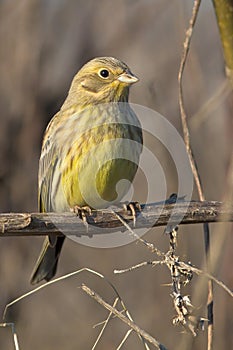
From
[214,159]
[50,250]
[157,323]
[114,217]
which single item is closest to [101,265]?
[157,323]

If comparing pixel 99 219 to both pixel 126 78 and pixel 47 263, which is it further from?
pixel 47 263

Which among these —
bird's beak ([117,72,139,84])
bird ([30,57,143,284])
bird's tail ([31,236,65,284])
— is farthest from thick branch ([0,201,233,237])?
bird's tail ([31,236,65,284])

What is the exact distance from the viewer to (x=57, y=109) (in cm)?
509

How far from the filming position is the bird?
3727mm

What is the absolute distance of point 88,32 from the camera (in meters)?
5.21

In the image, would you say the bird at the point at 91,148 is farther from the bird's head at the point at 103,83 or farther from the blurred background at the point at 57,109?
the blurred background at the point at 57,109

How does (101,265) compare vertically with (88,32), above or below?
below

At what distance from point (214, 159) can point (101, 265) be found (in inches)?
48.4

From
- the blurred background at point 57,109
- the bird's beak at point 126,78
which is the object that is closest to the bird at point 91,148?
the bird's beak at point 126,78

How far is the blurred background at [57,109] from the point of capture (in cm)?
496

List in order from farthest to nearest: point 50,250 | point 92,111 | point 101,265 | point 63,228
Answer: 1. point 101,265
2. point 50,250
3. point 92,111
4. point 63,228

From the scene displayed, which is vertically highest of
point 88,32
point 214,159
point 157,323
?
point 88,32

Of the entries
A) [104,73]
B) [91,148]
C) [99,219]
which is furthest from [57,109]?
[99,219]

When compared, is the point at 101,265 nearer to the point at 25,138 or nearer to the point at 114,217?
the point at 25,138
